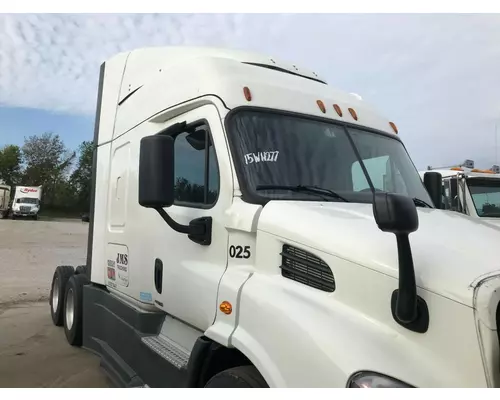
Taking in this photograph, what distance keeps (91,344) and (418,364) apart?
159 inches

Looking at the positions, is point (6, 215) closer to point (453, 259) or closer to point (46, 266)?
point (46, 266)

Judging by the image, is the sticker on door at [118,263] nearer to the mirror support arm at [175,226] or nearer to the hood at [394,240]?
the mirror support arm at [175,226]

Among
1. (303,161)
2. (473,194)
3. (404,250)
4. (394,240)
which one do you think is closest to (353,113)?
(303,161)

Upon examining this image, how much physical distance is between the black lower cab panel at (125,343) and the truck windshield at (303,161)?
1348 millimetres

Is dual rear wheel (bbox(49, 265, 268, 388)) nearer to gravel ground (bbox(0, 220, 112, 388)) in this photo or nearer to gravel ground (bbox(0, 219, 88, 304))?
gravel ground (bbox(0, 220, 112, 388))

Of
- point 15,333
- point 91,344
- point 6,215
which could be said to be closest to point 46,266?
point 15,333

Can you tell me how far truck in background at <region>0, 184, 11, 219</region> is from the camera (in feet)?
83.1

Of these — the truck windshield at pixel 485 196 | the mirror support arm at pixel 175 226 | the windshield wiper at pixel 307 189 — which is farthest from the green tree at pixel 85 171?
the truck windshield at pixel 485 196

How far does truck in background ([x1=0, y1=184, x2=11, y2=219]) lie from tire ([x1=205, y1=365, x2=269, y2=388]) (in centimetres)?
2382

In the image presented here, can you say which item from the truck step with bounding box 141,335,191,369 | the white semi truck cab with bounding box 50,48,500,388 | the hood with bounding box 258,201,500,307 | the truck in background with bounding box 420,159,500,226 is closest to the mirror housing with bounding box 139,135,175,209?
the white semi truck cab with bounding box 50,48,500,388

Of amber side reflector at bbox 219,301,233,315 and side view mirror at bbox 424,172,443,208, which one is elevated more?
side view mirror at bbox 424,172,443,208

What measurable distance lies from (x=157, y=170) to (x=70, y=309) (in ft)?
13.4

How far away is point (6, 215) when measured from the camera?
3303cm

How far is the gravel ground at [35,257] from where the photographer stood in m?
9.01
